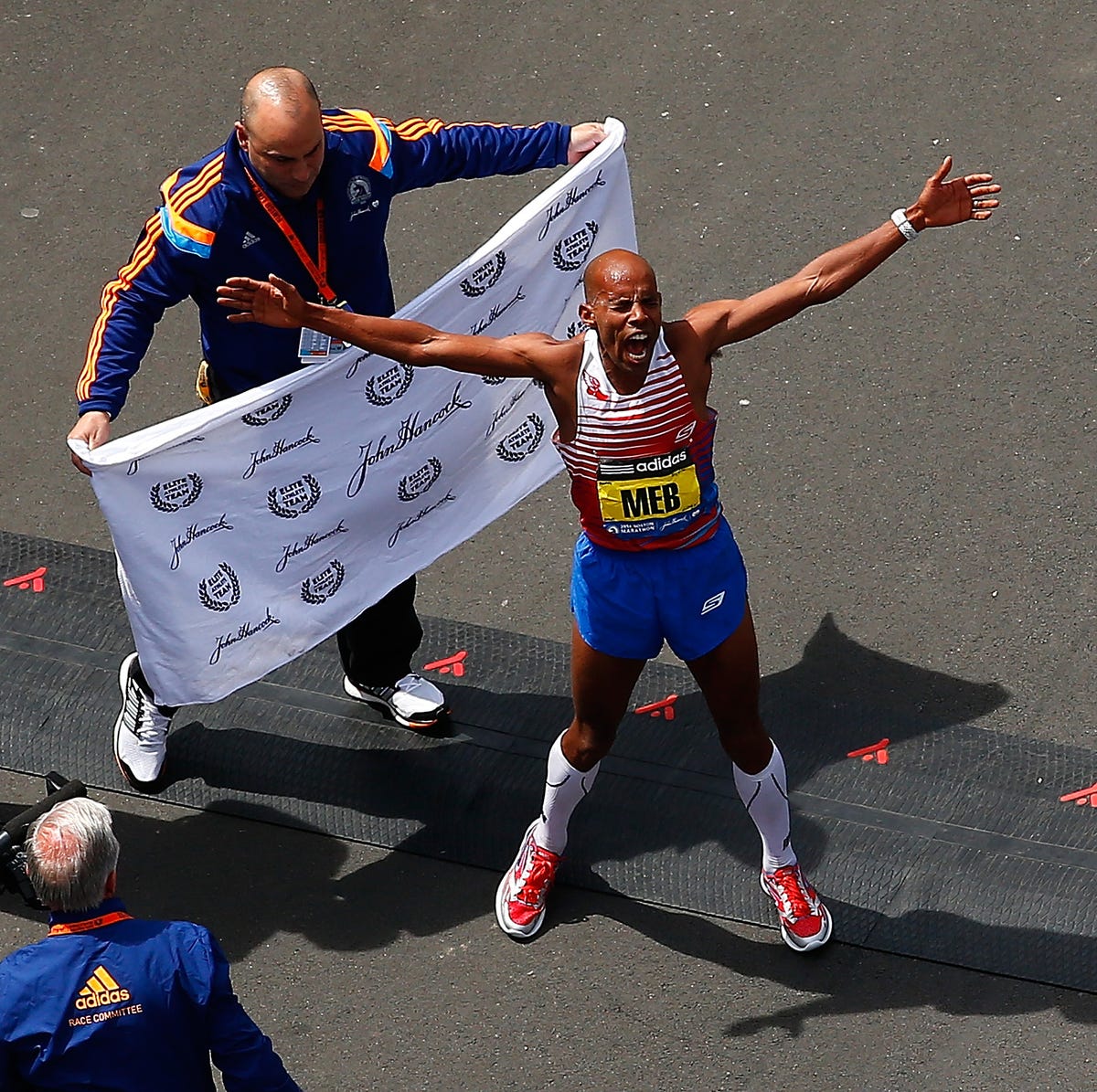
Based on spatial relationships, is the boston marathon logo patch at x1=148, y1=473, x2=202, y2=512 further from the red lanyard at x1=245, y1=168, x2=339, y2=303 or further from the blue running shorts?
the blue running shorts

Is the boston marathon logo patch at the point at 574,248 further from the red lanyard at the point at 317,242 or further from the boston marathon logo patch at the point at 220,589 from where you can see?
the boston marathon logo patch at the point at 220,589

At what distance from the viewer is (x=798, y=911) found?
5527mm

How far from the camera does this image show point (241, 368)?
554 centimetres

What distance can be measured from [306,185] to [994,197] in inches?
159

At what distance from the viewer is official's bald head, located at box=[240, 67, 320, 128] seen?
16.4 ft

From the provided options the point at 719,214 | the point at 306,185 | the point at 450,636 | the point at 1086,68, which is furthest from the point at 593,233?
the point at 1086,68

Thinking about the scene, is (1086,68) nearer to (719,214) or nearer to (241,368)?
(719,214)

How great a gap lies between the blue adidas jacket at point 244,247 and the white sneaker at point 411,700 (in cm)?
133

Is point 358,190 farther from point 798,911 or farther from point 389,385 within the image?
point 798,911

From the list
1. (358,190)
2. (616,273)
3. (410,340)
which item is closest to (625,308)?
(616,273)

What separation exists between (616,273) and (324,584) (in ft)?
5.74

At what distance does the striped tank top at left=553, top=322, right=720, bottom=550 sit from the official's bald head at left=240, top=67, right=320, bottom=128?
107 cm

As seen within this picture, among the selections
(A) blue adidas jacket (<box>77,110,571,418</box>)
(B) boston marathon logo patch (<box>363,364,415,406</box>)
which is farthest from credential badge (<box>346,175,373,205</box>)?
(B) boston marathon logo patch (<box>363,364,415,406</box>)

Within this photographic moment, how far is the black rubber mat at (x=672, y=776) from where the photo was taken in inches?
224
